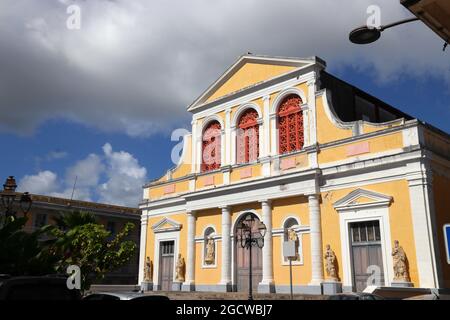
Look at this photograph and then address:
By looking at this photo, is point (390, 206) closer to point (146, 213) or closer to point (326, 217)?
point (326, 217)

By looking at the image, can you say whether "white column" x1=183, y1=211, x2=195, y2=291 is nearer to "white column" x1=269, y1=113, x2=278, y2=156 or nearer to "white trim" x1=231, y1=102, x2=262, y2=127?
"white trim" x1=231, y1=102, x2=262, y2=127

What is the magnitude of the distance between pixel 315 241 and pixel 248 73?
33.4 ft

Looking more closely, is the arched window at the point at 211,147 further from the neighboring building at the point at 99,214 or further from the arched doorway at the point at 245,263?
the neighboring building at the point at 99,214

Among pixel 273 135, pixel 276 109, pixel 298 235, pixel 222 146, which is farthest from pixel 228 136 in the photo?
pixel 298 235

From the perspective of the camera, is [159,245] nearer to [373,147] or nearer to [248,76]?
[248,76]

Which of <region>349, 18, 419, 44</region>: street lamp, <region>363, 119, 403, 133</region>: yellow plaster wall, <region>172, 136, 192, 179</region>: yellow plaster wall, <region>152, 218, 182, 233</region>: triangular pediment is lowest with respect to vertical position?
<region>152, 218, 182, 233</region>: triangular pediment

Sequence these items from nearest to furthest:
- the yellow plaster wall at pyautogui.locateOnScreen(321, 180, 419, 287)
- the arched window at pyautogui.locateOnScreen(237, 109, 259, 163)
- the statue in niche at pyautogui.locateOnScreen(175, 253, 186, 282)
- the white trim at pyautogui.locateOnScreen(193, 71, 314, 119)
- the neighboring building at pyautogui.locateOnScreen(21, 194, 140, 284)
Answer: the yellow plaster wall at pyautogui.locateOnScreen(321, 180, 419, 287) → the white trim at pyautogui.locateOnScreen(193, 71, 314, 119) → the arched window at pyautogui.locateOnScreen(237, 109, 259, 163) → the statue in niche at pyautogui.locateOnScreen(175, 253, 186, 282) → the neighboring building at pyautogui.locateOnScreen(21, 194, 140, 284)

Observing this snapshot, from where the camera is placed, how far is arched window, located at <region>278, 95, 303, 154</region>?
2155cm

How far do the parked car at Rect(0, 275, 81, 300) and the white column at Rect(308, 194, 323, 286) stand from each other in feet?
45.5

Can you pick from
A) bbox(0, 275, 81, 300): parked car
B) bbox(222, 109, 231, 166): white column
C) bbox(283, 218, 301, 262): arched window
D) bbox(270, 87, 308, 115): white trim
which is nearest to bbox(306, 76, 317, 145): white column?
bbox(270, 87, 308, 115): white trim

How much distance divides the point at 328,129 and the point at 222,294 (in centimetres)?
901

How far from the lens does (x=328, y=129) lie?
2017 centimetres
